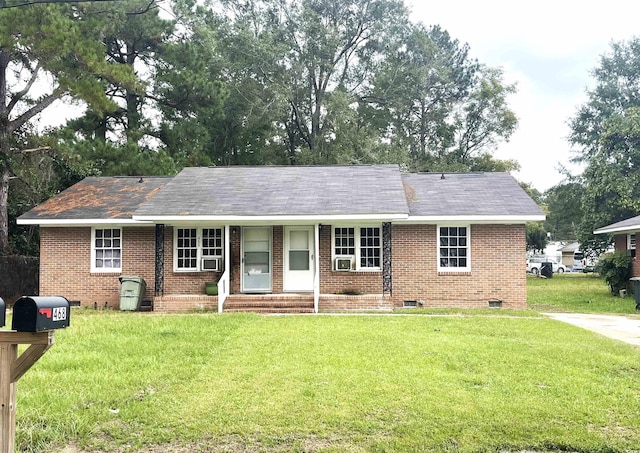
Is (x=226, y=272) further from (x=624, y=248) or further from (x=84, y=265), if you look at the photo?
(x=624, y=248)

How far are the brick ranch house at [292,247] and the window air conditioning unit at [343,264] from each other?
32 millimetres

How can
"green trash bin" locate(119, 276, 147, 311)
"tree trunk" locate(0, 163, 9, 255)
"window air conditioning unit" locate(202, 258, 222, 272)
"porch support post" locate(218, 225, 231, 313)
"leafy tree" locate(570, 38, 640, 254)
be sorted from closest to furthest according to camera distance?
"porch support post" locate(218, 225, 231, 313) → "green trash bin" locate(119, 276, 147, 311) → "window air conditioning unit" locate(202, 258, 222, 272) → "tree trunk" locate(0, 163, 9, 255) → "leafy tree" locate(570, 38, 640, 254)

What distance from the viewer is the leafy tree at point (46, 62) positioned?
17094 millimetres

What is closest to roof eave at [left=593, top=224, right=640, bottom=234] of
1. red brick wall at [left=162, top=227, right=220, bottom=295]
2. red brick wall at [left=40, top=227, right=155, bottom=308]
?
red brick wall at [left=162, top=227, right=220, bottom=295]

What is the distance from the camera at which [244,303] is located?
14.9 metres

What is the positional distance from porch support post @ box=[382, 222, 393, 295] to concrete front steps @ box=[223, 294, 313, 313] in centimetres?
207

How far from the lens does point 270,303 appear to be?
14805mm

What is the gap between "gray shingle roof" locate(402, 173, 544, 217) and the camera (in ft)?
51.4

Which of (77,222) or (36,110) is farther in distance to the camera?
(36,110)

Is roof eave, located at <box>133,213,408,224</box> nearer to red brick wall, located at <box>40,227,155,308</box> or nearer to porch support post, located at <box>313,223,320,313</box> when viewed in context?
porch support post, located at <box>313,223,320,313</box>

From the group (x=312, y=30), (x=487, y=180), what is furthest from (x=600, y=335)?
(x=312, y=30)

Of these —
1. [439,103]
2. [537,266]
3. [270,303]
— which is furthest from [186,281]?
[537,266]

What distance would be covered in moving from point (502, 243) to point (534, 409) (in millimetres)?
10863

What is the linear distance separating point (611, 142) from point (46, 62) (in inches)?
1207
